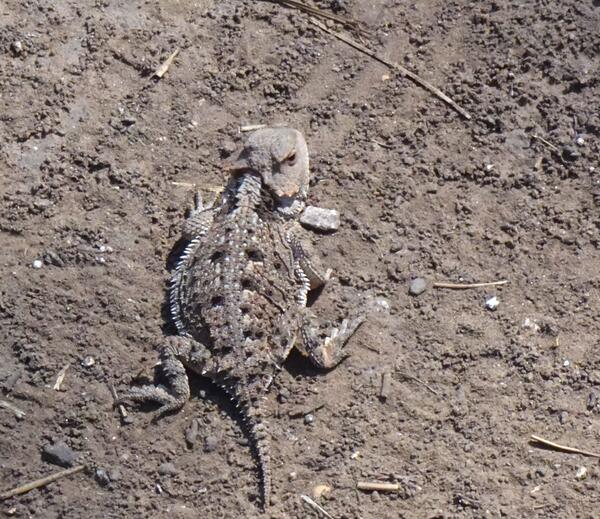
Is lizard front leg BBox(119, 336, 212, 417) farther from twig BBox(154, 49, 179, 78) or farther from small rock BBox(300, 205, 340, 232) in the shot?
twig BBox(154, 49, 179, 78)

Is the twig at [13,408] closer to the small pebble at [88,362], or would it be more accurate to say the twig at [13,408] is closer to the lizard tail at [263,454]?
the small pebble at [88,362]

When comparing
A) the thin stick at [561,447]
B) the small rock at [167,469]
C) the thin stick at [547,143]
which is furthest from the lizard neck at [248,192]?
the thin stick at [561,447]

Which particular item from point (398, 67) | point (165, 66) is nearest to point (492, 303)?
point (398, 67)

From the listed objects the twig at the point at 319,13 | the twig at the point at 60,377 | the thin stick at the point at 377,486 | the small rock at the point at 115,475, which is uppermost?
the twig at the point at 319,13

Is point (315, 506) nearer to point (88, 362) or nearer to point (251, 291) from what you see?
point (251, 291)

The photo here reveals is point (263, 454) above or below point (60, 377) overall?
above
